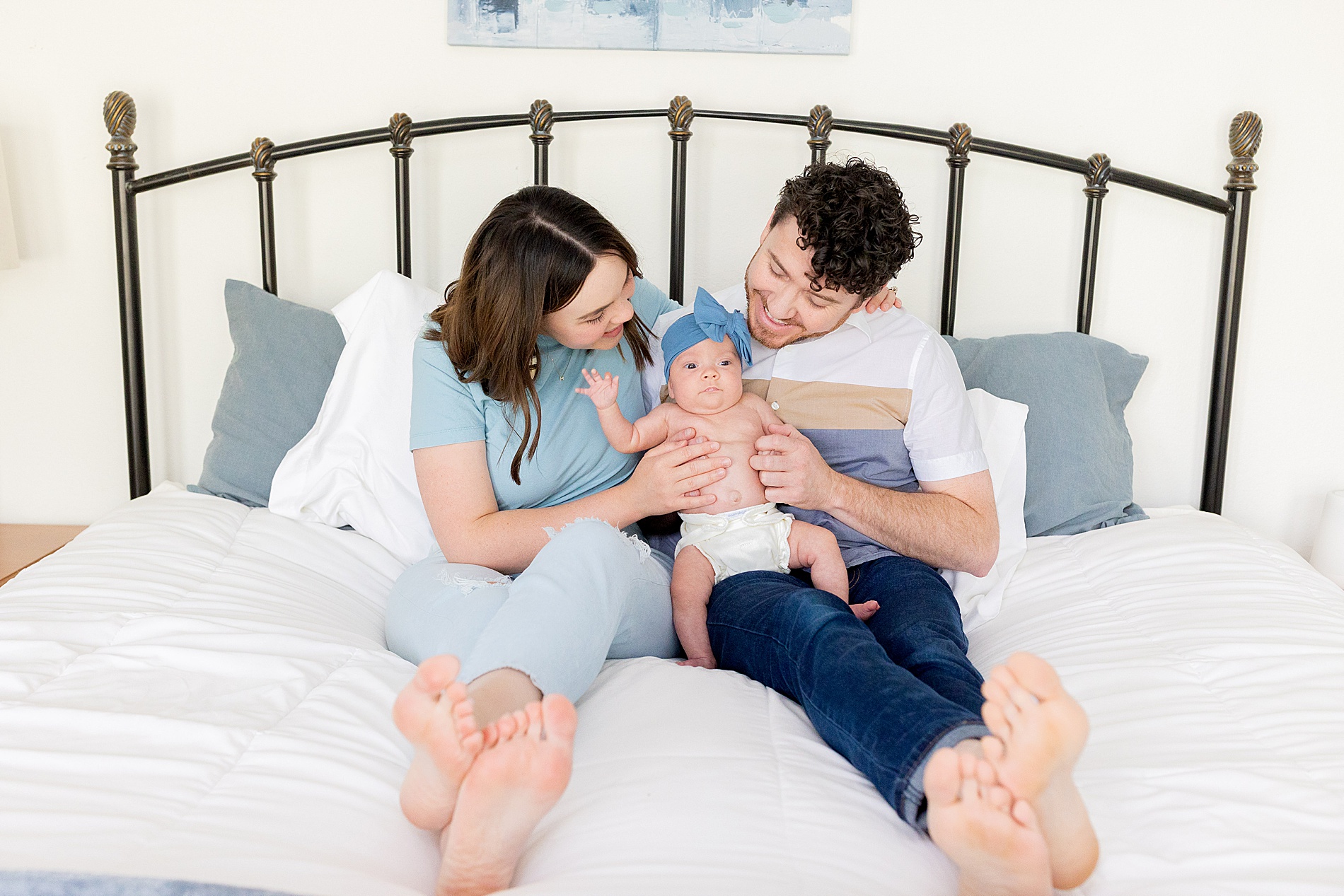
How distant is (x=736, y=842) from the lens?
74 centimetres

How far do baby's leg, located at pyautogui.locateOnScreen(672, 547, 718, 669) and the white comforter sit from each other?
12cm

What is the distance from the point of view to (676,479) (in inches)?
50.9

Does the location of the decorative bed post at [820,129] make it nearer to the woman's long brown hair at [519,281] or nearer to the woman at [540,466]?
the woman at [540,466]

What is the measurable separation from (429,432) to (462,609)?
0.30 m

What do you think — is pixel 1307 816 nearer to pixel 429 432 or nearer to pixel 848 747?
pixel 848 747

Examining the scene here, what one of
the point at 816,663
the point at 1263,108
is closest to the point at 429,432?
the point at 816,663

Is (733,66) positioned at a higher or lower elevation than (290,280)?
higher

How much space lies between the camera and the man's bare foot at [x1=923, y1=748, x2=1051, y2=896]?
0.66 m

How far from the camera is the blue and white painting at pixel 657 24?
6.05 ft

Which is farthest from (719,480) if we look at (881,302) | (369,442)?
(369,442)

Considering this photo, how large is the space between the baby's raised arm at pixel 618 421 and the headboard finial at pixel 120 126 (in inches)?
44.9

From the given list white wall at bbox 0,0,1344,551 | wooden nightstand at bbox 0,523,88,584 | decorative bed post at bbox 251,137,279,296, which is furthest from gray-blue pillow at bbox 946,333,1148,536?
wooden nightstand at bbox 0,523,88,584

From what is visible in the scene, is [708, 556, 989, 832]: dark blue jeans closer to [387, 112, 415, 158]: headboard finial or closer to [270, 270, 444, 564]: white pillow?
[270, 270, 444, 564]: white pillow

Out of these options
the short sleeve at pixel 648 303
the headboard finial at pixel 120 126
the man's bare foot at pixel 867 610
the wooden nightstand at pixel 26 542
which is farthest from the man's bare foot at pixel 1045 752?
the headboard finial at pixel 120 126
